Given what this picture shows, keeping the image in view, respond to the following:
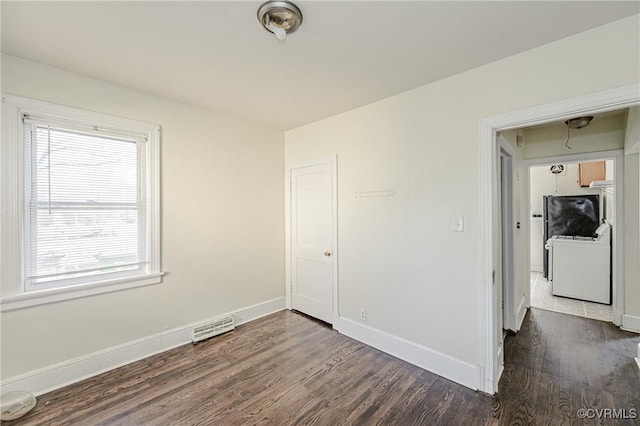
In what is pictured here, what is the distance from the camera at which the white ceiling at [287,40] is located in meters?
1.55

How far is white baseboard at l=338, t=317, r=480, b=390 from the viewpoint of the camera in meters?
2.24

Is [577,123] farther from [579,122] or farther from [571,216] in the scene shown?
[571,216]

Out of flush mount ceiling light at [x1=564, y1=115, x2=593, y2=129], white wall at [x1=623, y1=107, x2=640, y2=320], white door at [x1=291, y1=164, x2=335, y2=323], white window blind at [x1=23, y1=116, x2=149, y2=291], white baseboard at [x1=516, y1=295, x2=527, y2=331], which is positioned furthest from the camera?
white door at [x1=291, y1=164, x2=335, y2=323]

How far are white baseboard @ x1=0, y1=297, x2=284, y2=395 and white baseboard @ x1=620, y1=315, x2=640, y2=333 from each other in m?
4.82

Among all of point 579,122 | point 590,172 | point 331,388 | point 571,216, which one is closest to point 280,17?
point 331,388

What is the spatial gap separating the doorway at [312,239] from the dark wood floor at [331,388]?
64cm

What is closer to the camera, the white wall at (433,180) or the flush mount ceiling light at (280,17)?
the flush mount ceiling light at (280,17)

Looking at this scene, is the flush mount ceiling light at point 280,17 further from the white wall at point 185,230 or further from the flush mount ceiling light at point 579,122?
the flush mount ceiling light at point 579,122

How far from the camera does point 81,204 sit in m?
2.34

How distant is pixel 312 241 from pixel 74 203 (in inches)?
96.8

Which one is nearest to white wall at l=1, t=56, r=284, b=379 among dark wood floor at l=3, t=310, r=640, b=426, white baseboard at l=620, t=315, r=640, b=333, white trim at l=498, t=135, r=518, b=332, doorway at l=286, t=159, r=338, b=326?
doorway at l=286, t=159, r=338, b=326

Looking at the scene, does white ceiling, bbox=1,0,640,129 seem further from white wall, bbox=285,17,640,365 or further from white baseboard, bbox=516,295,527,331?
white baseboard, bbox=516,295,527,331

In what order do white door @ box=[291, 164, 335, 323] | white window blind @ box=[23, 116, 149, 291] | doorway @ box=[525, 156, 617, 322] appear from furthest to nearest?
doorway @ box=[525, 156, 617, 322] → white door @ box=[291, 164, 335, 323] → white window blind @ box=[23, 116, 149, 291]

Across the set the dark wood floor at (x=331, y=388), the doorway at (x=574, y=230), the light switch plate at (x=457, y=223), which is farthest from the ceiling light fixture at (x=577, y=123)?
the dark wood floor at (x=331, y=388)
